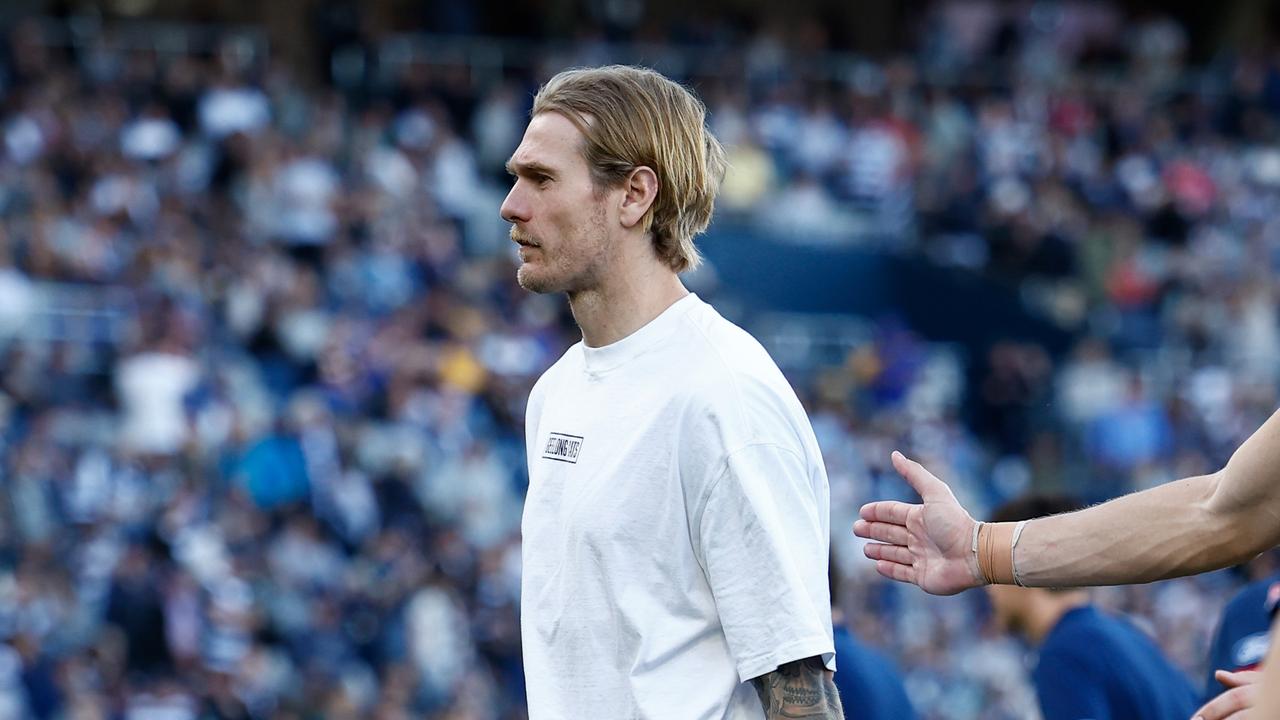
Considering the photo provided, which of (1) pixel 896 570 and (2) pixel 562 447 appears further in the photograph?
(2) pixel 562 447

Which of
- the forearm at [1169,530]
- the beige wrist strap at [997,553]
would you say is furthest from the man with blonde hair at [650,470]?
the forearm at [1169,530]

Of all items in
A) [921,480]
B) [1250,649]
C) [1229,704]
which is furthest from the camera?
[1250,649]

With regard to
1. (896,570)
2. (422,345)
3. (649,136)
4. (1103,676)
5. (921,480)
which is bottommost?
(1103,676)

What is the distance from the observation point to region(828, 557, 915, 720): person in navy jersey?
4.63 m

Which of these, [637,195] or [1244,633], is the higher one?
[637,195]

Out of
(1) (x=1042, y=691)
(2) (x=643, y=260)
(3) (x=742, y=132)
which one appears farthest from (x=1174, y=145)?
(2) (x=643, y=260)

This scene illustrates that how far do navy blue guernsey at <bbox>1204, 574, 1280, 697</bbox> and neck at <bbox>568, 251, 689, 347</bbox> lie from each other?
2.09 m

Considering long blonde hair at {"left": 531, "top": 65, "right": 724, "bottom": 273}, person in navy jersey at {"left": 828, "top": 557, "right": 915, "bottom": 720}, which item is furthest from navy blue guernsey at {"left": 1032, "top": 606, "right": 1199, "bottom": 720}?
long blonde hair at {"left": 531, "top": 65, "right": 724, "bottom": 273}

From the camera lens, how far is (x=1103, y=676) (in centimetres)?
507

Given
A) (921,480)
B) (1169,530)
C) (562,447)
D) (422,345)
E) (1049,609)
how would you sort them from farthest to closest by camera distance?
(422,345), (1049,609), (562,447), (921,480), (1169,530)

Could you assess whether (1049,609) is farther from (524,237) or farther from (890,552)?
(524,237)

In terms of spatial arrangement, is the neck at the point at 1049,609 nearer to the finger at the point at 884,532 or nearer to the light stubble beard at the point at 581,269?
the finger at the point at 884,532

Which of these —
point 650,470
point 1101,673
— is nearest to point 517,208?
point 650,470

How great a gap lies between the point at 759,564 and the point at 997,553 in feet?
1.29
